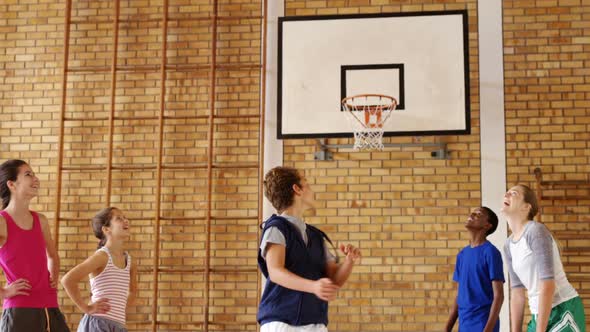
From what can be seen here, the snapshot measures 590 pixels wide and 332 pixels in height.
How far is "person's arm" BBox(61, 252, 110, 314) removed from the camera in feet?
14.8

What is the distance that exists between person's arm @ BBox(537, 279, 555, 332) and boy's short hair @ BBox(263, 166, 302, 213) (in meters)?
1.32

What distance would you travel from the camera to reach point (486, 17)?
7281 mm

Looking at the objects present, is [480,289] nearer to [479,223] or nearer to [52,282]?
[479,223]

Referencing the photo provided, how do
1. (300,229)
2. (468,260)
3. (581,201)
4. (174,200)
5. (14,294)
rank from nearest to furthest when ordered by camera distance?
(300,229) < (14,294) < (468,260) < (581,201) < (174,200)

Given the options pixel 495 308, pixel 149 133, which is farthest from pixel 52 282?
pixel 149 133

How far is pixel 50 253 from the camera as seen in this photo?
4559mm

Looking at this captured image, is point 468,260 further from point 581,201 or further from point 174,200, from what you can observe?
point 174,200

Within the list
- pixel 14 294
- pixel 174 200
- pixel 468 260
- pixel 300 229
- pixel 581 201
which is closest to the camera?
pixel 300 229

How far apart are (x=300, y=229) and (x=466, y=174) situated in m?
4.03

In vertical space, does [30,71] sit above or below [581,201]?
above

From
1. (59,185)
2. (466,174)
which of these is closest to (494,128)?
(466,174)

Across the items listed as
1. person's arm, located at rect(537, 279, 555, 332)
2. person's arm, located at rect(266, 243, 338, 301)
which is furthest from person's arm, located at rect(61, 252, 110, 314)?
person's arm, located at rect(537, 279, 555, 332)

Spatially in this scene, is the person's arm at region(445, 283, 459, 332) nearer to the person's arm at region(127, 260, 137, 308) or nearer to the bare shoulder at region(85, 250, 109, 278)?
the person's arm at region(127, 260, 137, 308)

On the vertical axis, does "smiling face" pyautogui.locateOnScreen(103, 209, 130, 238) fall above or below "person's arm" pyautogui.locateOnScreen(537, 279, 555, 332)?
above
